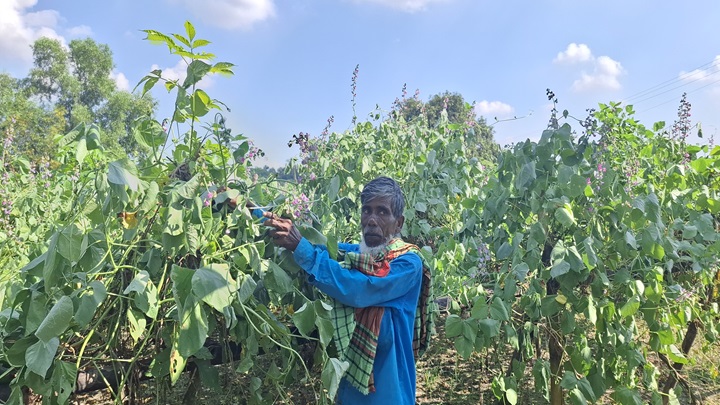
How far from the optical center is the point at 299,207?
172 centimetres

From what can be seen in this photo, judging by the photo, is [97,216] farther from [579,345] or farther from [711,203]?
[711,203]

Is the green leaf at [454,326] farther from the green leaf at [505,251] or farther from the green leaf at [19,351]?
the green leaf at [19,351]

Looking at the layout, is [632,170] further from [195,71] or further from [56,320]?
[56,320]

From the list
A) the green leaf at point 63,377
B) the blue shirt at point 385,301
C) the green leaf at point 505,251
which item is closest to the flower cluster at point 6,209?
the green leaf at point 63,377

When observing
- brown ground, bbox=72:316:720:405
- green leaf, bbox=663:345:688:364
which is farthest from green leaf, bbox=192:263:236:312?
green leaf, bbox=663:345:688:364

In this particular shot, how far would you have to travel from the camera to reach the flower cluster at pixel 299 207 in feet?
5.48

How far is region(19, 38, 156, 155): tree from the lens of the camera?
28.8 meters

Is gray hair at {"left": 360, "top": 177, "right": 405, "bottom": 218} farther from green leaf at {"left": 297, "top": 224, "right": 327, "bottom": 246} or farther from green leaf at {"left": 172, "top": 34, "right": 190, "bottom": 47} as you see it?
green leaf at {"left": 172, "top": 34, "right": 190, "bottom": 47}

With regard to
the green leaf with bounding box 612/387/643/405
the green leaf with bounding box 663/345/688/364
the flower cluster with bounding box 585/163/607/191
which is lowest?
the green leaf with bounding box 612/387/643/405

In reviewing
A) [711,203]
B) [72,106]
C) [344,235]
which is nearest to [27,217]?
[344,235]

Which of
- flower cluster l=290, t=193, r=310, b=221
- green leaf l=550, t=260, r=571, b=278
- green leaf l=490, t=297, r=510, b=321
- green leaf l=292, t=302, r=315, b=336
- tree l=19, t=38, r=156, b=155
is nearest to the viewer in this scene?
green leaf l=292, t=302, r=315, b=336

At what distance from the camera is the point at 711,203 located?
2.52 metres

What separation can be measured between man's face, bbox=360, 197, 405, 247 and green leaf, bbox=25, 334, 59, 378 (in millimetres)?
1083

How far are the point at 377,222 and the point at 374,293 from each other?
0.32 m
